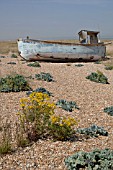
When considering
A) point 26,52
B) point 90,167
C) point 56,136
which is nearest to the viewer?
point 90,167

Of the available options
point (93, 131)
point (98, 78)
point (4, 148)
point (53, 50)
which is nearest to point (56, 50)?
point (53, 50)

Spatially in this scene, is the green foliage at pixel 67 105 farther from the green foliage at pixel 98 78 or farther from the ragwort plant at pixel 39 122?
the green foliage at pixel 98 78

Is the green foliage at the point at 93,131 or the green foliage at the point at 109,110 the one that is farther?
the green foliage at the point at 109,110

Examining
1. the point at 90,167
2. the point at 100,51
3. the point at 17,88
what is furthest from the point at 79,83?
the point at 100,51

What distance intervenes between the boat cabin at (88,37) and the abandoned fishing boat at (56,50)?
88cm

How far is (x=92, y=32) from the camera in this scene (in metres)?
23.2

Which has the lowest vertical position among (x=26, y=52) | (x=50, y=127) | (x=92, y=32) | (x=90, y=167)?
(x=90, y=167)

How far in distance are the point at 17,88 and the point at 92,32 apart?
14527 millimetres

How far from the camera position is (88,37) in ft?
77.0

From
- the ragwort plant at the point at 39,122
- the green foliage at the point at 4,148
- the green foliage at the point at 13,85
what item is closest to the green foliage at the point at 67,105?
the green foliage at the point at 13,85

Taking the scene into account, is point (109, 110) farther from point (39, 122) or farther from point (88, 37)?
point (88, 37)

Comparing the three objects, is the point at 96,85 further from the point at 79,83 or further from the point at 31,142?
the point at 31,142

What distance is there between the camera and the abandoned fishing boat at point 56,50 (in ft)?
67.3

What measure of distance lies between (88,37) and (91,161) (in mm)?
19447
